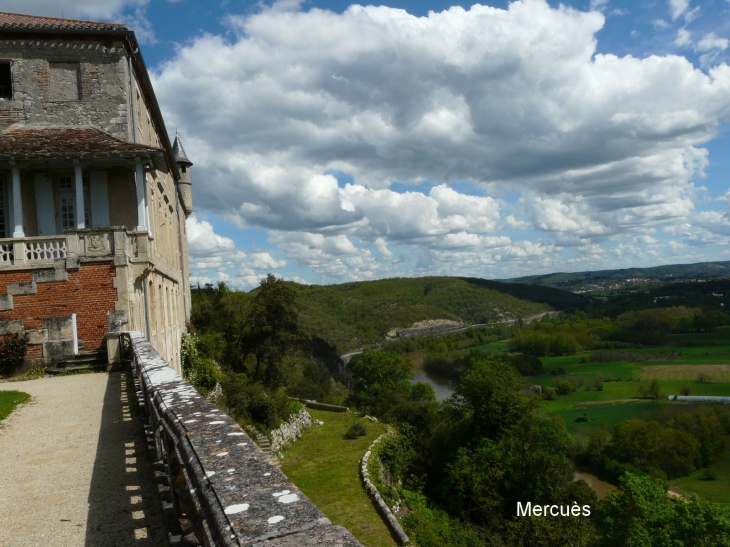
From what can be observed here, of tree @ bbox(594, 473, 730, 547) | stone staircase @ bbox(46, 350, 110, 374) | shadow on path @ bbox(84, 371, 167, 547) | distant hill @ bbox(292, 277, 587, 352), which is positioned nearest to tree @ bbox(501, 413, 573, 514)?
tree @ bbox(594, 473, 730, 547)

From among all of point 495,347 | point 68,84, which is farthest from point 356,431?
point 495,347

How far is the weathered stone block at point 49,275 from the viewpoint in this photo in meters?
12.8

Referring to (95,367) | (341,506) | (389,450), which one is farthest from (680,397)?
(95,367)

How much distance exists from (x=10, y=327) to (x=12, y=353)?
669 millimetres

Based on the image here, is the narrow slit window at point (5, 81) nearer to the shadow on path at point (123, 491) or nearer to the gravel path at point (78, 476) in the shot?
the gravel path at point (78, 476)

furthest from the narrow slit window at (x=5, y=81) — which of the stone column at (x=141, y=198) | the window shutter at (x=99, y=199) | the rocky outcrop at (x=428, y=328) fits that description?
the rocky outcrop at (x=428, y=328)

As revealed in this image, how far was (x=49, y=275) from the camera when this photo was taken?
12867 millimetres

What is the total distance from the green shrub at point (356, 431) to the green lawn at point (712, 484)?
105 ft

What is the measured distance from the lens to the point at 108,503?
490 cm

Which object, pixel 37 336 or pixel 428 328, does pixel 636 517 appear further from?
pixel 428 328

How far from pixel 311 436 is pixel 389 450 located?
6518mm

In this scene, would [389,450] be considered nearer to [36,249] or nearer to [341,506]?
[341,506]

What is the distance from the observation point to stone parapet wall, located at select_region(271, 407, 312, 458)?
32.9 metres

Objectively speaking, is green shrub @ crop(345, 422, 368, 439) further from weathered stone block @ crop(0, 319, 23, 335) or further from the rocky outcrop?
the rocky outcrop
